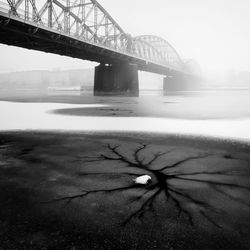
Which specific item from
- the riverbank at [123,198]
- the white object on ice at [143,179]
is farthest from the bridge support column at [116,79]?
the white object on ice at [143,179]

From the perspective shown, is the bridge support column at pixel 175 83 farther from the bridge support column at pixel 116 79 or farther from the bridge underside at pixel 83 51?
the bridge support column at pixel 116 79

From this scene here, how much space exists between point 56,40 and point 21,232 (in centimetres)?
3335

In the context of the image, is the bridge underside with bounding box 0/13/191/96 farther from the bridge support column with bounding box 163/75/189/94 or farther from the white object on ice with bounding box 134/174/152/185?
the bridge support column with bounding box 163/75/189/94

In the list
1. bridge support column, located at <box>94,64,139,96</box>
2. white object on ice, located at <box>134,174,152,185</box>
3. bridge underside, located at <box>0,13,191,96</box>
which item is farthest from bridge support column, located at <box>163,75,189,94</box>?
white object on ice, located at <box>134,174,152,185</box>

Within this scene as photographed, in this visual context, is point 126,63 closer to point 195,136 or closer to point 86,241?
point 195,136

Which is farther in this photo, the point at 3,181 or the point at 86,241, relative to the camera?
the point at 3,181

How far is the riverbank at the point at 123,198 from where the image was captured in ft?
8.66

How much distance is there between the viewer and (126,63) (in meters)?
54.3

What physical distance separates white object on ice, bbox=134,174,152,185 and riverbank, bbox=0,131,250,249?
0.32 ft

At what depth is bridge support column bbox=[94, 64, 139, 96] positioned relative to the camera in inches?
2056

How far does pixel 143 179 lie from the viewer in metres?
4.17

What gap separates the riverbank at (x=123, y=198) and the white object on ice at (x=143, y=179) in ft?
0.32

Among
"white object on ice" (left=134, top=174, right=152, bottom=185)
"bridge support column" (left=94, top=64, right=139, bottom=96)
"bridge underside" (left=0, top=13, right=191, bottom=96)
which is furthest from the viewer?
"bridge support column" (left=94, top=64, right=139, bottom=96)

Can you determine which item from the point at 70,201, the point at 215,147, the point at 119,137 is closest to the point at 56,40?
the point at 119,137
